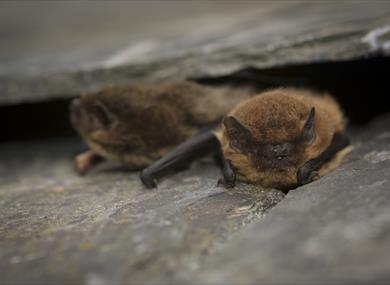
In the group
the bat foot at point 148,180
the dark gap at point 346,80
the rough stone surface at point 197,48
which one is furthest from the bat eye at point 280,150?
the dark gap at point 346,80

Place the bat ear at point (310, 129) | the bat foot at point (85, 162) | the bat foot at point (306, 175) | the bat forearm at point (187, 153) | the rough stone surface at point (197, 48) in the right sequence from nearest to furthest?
the bat foot at point (306, 175), the bat ear at point (310, 129), the bat forearm at point (187, 153), the rough stone surface at point (197, 48), the bat foot at point (85, 162)

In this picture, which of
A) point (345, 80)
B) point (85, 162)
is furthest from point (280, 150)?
point (345, 80)

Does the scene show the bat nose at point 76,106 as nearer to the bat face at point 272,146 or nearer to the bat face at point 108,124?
the bat face at point 108,124

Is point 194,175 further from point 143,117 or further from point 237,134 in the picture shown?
point 143,117

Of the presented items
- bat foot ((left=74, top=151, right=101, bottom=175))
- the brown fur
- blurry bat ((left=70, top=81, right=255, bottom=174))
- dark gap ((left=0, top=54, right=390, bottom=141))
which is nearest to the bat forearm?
the brown fur

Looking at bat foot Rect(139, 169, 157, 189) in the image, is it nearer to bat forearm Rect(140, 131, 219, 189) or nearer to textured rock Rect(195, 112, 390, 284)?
bat forearm Rect(140, 131, 219, 189)

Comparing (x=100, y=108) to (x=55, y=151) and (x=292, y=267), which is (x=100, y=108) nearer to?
(x=55, y=151)

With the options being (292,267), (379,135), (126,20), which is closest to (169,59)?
(379,135)
